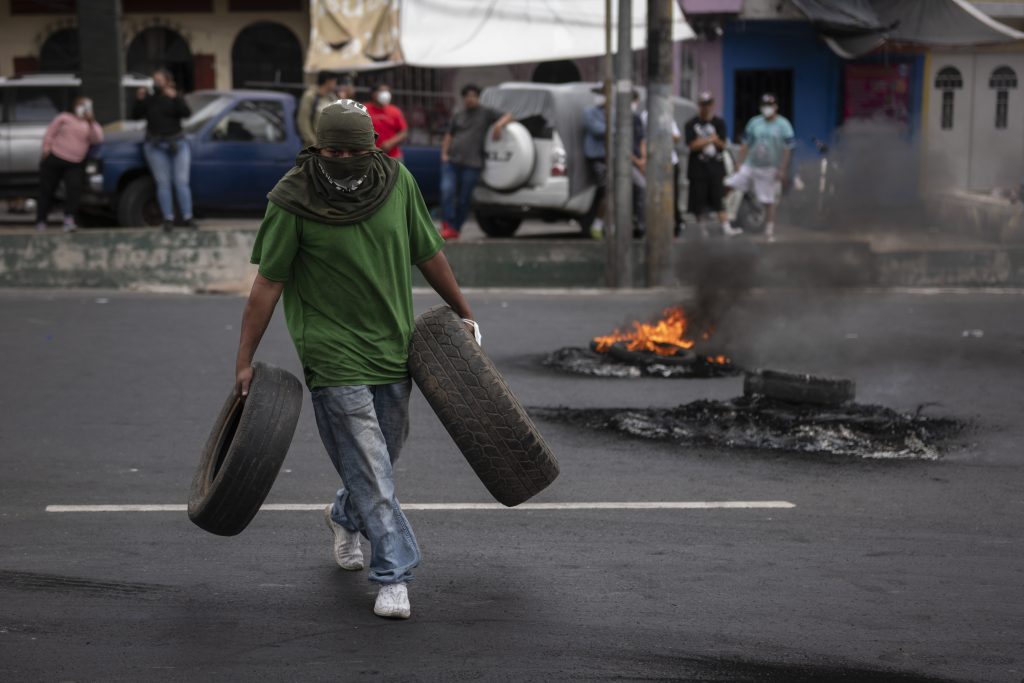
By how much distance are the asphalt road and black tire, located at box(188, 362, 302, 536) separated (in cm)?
35

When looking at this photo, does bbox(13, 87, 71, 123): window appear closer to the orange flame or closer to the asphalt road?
the asphalt road

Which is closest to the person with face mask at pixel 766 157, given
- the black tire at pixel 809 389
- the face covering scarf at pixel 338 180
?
the black tire at pixel 809 389

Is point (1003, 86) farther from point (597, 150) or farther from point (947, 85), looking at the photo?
point (597, 150)

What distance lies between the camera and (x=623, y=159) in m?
16.2

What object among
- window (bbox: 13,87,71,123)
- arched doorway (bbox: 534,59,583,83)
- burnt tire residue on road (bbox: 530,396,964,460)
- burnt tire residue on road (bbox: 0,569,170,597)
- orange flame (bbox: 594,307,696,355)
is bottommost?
burnt tire residue on road (bbox: 530,396,964,460)

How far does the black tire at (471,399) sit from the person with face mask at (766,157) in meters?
14.2

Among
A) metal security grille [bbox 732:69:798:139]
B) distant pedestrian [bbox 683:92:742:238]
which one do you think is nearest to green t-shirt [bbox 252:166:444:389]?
distant pedestrian [bbox 683:92:742:238]

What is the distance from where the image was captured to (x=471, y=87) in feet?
58.5

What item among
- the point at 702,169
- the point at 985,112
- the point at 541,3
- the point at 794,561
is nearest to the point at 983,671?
the point at 794,561

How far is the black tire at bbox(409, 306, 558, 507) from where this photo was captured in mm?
5195

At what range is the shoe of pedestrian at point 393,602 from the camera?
5.10 m

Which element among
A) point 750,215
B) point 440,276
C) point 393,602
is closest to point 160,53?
point 750,215

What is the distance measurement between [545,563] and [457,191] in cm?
1267

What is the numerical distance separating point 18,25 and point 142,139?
41.9 ft
